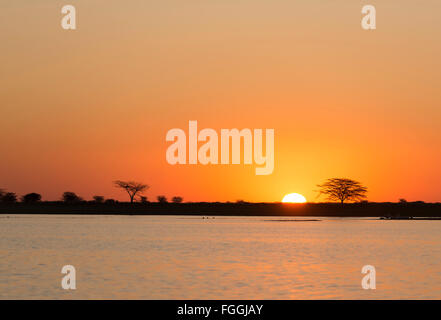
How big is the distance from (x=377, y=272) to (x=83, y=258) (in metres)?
25.8

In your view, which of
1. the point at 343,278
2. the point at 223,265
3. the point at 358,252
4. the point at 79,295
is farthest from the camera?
the point at 358,252

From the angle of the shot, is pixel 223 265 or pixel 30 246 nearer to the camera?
pixel 223 265

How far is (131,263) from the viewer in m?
55.4

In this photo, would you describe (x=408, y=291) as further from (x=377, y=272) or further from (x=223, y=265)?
(x=223, y=265)

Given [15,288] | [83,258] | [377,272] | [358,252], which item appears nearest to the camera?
[15,288]

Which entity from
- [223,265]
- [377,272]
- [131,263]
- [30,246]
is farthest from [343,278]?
[30,246]

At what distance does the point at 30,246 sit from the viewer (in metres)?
76.8

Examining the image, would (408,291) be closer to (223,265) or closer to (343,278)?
(343,278)
